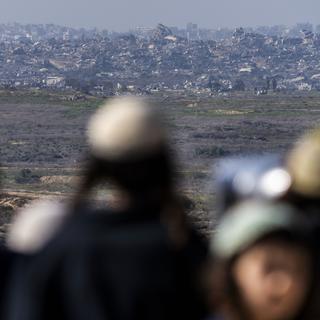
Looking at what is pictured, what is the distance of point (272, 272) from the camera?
9.46ft

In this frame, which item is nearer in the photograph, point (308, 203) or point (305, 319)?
point (305, 319)

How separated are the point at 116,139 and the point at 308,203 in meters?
0.68

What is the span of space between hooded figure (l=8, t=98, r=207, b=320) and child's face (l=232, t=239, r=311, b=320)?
0.89ft

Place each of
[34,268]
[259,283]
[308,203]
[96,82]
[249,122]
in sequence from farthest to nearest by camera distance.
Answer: [96,82], [249,122], [308,203], [34,268], [259,283]

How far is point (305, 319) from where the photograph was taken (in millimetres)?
2920

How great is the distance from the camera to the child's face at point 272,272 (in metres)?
2.88

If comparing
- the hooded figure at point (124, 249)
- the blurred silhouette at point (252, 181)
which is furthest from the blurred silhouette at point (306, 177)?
the hooded figure at point (124, 249)

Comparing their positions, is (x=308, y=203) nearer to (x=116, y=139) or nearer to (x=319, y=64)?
(x=116, y=139)

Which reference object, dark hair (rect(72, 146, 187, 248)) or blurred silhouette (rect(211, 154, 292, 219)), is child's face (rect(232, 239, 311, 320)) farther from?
blurred silhouette (rect(211, 154, 292, 219))

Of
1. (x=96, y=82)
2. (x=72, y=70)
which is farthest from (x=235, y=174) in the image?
(x=72, y=70)

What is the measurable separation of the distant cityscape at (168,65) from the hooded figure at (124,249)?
118m

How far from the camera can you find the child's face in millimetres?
2875

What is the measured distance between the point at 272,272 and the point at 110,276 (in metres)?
0.44

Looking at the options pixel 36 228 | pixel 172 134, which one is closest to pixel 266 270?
pixel 36 228
